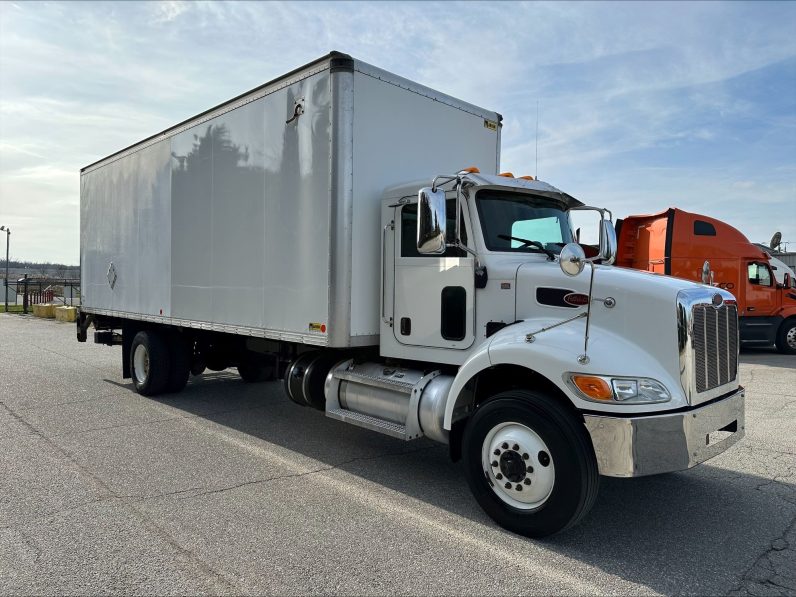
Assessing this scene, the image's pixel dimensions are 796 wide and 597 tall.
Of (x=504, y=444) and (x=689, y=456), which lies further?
(x=504, y=444)

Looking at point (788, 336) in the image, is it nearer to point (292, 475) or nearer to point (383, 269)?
point (383, 269)

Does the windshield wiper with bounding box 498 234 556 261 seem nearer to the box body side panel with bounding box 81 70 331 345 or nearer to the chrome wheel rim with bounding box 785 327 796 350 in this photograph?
the box body side panel with bounding box 81 70 331 345

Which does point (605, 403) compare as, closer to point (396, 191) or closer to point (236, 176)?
point (396, 191)

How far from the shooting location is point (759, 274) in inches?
587

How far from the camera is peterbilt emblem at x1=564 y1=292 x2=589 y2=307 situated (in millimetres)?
4078

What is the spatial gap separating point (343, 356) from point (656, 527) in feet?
10.9

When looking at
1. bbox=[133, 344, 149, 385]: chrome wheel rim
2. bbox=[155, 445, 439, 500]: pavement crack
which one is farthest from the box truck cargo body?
bbox=[155, 445, 439, 500]: pavement crack

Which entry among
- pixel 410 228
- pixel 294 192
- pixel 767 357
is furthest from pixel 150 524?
pixel 767 357

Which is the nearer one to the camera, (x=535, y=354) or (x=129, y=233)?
(x=535, y=354)

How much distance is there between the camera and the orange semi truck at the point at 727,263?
1442 centimetres

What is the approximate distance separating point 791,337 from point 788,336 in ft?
0.31

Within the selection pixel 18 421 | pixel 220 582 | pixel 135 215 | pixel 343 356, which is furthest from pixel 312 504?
pixel 135 215

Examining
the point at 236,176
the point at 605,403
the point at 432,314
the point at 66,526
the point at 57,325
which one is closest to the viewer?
the point at 605,403

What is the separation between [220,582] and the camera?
3.29 m
